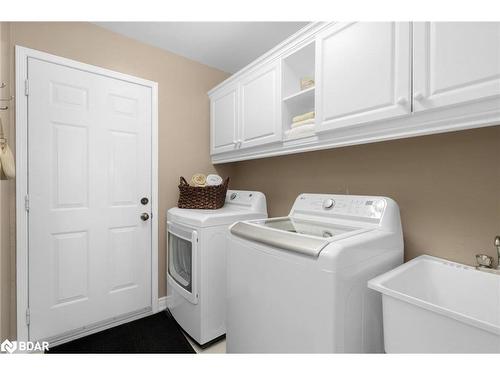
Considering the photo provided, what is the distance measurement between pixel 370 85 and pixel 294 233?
32.7 inches

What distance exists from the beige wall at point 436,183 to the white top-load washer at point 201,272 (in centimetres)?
89

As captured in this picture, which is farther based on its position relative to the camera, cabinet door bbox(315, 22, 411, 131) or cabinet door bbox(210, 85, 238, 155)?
cabinet door bbox(210, 85, 238, 155)

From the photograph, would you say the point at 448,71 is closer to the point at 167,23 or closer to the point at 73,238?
the point at 167,23

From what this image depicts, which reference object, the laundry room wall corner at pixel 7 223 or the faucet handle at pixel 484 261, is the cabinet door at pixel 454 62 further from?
the laundry room wall corner at pixel 7 223

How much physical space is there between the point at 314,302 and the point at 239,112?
5.33ft

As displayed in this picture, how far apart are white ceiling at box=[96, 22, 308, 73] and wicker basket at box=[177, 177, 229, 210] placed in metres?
1.24

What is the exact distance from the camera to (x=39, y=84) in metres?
1.72

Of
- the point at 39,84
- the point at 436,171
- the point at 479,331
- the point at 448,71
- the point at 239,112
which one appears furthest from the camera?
the point at 239,112

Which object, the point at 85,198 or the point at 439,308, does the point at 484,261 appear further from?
the point at 85,198

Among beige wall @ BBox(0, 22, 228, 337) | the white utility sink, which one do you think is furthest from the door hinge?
the white utility sink

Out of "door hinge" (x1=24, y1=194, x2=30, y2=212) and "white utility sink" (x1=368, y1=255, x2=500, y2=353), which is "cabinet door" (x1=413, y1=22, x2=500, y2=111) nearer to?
"white utility sink" (x1=368, y1=255, x2=500, y2=353)

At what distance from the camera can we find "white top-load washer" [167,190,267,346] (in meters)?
1.76
